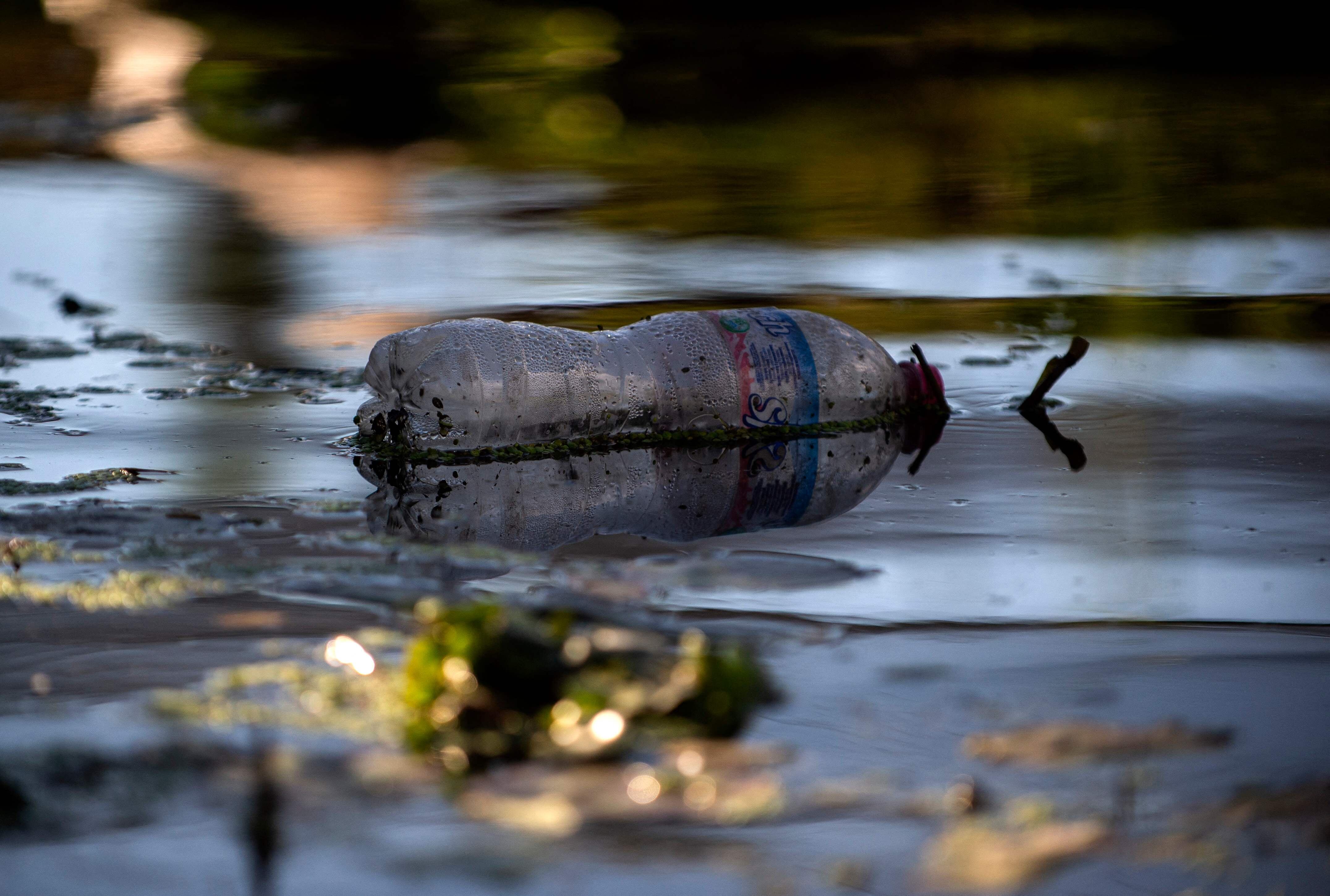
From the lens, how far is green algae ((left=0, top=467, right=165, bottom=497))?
3361mm

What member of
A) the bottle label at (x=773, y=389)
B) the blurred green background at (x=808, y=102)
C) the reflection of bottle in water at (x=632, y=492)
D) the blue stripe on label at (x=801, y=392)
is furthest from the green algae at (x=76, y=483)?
the blurred green background at (x=808, y=102)

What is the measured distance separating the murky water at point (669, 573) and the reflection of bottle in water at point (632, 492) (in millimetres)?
19

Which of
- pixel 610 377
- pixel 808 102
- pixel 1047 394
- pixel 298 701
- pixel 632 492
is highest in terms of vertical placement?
pixel 808 102

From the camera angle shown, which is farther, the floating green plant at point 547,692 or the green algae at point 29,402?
the green algae at point 29,402

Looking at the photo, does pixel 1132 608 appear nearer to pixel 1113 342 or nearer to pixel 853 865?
pixel 853 865

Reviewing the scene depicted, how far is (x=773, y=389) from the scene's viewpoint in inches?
158

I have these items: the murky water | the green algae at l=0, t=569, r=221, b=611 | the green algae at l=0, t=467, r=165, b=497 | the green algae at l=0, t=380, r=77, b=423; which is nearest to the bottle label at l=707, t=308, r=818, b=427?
the murky water

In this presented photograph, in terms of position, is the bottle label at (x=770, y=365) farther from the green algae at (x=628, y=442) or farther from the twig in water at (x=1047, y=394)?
the twig in water at (x=1047, y=394)

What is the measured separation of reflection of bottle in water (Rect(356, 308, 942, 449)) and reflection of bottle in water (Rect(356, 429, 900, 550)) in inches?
4.0

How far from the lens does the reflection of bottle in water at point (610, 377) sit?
3.78m

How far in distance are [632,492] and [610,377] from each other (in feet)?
1.48

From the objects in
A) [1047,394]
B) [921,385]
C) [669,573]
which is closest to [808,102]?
[1047,394]

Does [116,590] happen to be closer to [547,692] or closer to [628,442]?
[547,692]

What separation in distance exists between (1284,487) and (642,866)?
2.35 meters
